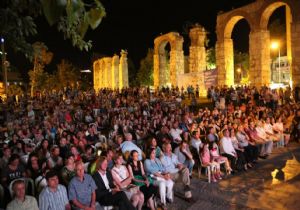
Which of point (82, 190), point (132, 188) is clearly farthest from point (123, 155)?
point (82, 190)

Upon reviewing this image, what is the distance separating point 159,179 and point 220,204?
150 cm

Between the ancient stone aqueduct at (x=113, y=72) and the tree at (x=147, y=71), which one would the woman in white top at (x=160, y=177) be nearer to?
the ancient stone aqueduct at (x=113, y=72)

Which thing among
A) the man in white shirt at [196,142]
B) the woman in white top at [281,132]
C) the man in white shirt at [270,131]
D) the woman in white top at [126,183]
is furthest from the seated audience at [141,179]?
the woman in white top at [281,132]

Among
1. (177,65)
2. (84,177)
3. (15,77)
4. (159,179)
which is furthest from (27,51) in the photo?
(15,77)

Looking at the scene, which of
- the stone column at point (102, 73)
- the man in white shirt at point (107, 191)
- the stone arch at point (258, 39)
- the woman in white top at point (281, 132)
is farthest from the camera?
the stone column at point (102, 73)

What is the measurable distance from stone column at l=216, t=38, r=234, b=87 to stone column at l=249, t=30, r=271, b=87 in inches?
102

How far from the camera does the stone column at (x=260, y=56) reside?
23.6 metres

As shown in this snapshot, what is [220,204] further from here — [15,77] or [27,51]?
[15,77]

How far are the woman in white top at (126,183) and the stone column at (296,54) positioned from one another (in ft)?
57.1

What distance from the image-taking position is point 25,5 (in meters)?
3.33

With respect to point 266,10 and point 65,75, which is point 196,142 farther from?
point 65,75

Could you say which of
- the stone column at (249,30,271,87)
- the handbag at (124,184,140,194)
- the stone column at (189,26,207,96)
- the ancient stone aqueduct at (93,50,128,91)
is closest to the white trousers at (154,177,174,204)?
the handbag at (124,184,140,194)

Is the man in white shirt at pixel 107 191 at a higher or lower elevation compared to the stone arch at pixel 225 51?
lower

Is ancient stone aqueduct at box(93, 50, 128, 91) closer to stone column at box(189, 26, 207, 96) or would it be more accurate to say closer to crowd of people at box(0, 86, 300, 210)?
stone column at box(189, 26, 207, 96)
